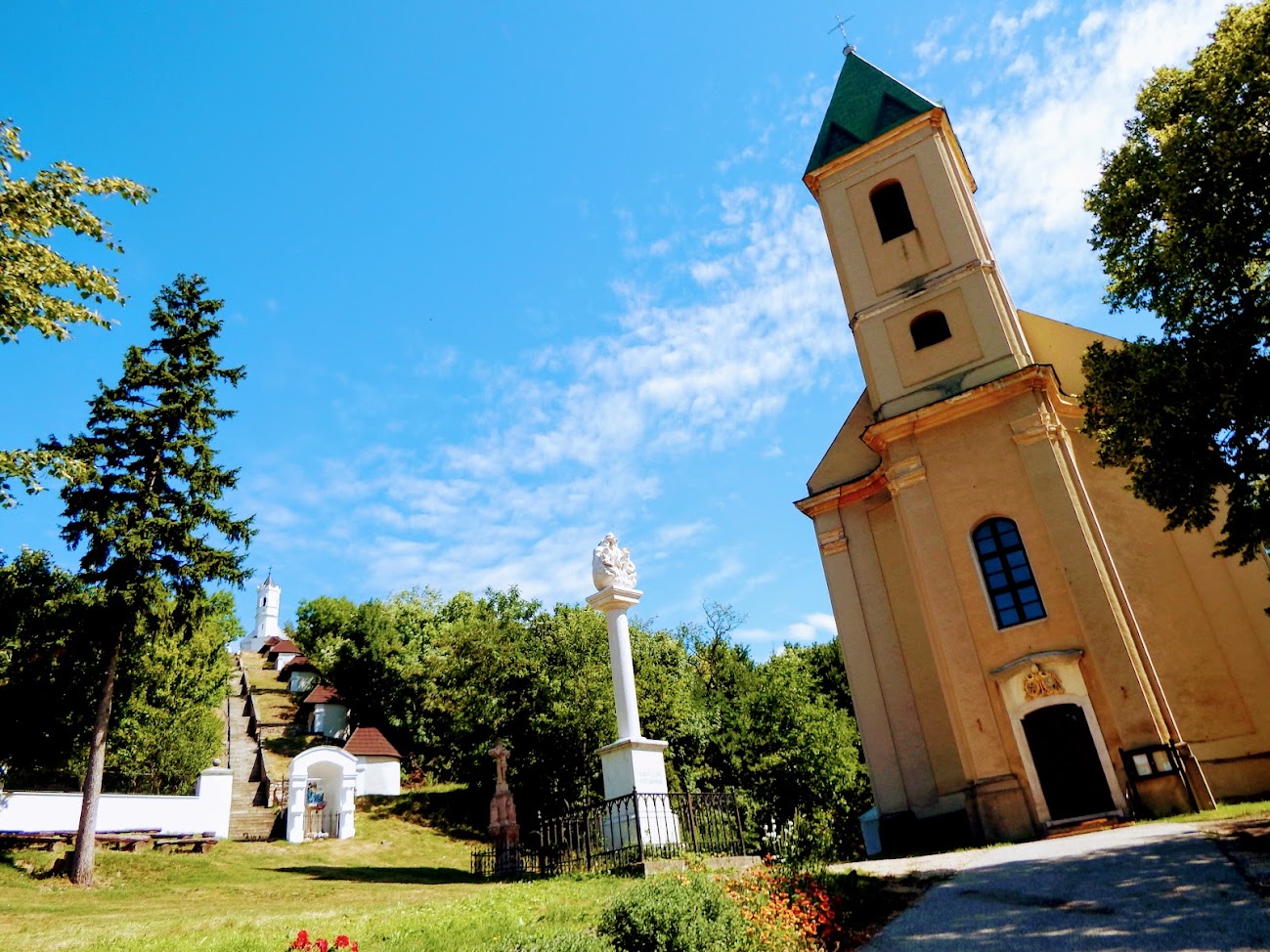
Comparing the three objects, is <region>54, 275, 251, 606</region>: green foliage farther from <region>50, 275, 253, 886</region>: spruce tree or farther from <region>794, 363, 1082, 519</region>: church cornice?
<region>794, 363, 1082, 519</region>: church cornice

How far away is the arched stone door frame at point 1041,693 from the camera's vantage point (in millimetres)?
15352

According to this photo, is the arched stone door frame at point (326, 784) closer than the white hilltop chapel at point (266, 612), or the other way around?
the arched stone door frame at point (326, 784)

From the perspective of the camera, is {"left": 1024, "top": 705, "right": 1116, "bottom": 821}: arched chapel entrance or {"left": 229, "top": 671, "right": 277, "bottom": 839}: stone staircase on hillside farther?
{"left": 229, "top": 671, "right": 277, "bottom": 839}: stone staircase on hillside

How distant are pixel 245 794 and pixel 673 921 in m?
30.9

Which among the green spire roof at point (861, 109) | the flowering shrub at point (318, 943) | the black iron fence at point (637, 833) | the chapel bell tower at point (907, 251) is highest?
the green spire roof at point (861, 109)

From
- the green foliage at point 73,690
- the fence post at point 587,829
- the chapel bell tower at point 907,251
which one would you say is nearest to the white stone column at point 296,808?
the green foliage at point 73,690

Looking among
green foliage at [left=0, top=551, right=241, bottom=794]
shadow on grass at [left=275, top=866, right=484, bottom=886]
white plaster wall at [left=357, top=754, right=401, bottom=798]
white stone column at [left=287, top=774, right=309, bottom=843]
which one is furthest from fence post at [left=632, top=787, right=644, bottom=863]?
white plaster wall at [left=357, top=754, right=401, bottom=798]

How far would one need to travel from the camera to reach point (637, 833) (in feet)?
39.5

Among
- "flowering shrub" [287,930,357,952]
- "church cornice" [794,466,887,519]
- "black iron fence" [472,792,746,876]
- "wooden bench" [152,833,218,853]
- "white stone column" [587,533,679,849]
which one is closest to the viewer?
"flowering shrub" [287,930,357,952]

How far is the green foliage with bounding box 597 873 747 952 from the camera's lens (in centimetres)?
703

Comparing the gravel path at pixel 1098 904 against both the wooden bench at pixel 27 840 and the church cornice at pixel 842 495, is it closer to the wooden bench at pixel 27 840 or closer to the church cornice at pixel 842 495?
the church cornice at pixel 842 495

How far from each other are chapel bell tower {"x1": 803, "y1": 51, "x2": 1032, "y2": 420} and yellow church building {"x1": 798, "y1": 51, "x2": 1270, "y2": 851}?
6 centimetres

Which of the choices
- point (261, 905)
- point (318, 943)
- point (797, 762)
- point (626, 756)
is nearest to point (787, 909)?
point (318, 943)

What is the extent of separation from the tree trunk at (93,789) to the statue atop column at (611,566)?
11.5 meters
